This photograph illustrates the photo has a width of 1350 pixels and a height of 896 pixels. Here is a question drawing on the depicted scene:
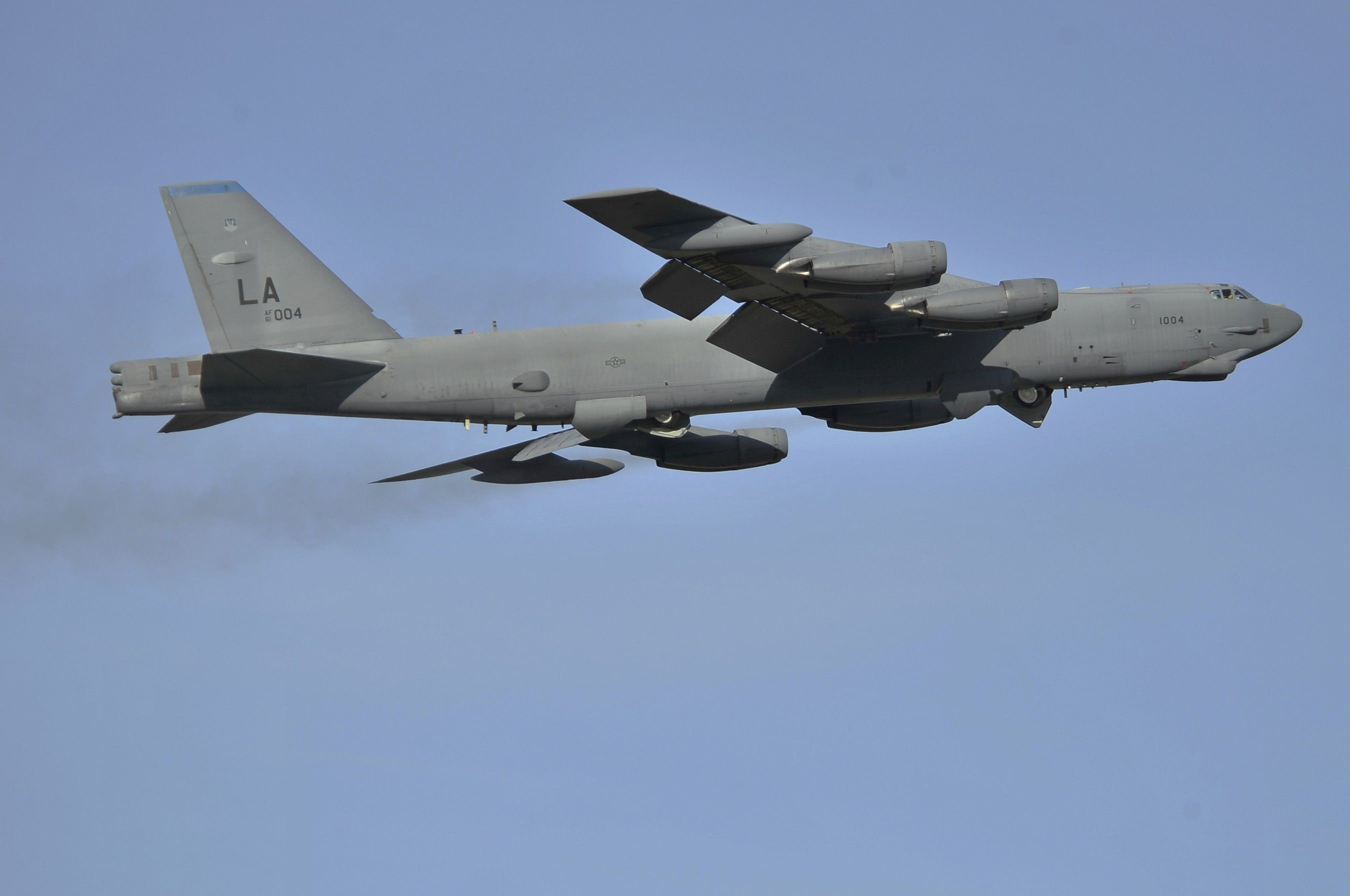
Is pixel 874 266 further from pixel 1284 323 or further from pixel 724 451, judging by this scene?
pixel 1284 323

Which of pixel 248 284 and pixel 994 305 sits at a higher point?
pixel 248 284

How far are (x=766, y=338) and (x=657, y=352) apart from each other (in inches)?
72.2

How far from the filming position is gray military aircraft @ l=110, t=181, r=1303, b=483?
23922 millimetres

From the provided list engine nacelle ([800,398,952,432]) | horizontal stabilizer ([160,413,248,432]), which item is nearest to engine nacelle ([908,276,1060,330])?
engine nacelle ([800,398,952,432])

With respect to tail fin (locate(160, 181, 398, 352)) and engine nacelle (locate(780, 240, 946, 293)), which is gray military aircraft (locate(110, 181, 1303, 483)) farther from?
engine nacelle (locate(780, 240, 946, 293))

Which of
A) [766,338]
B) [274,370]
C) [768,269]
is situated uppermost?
[768,269]

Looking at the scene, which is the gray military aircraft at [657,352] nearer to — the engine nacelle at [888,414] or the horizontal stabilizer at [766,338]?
the horizontal stabilizer at [766,338]

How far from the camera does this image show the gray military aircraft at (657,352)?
942 inches

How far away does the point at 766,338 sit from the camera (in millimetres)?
24703

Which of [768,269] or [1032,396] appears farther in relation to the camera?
[1032,396]

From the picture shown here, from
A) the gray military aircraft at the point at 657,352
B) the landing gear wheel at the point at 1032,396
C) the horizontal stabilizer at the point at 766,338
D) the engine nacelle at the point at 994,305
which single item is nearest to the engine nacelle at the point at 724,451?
the gray military aircraft at the point at 657,352

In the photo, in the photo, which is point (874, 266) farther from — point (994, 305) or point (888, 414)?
point (888, 414)

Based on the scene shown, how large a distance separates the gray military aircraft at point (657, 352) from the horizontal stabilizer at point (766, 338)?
3cm

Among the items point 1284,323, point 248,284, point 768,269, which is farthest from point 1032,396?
point 248,284
